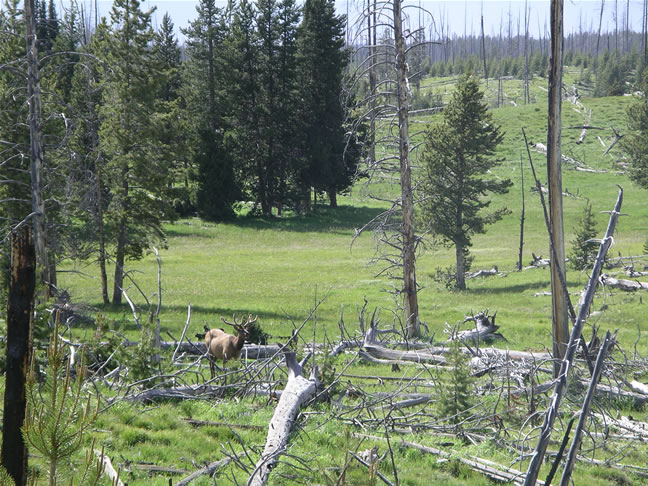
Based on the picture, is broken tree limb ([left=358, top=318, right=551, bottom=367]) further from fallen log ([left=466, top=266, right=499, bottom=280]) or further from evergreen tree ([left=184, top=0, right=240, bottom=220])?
evergreen tree ([left=184, top=0, right=240, bottom=220])

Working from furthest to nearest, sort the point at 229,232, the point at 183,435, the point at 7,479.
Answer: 1. the point at 229,232
2. the point at 183,435
3. the point at 7,479

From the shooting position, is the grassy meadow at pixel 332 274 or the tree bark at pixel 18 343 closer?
the tree bark at pixel 18 343

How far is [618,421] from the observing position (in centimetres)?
821

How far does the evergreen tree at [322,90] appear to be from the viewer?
51.7m

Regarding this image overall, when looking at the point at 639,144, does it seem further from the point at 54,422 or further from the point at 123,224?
the point at 54,422

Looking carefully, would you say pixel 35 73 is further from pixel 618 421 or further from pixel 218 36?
pixel 218 36

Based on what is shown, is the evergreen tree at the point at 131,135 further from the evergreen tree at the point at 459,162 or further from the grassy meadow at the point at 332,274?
the evergreen tree at the point at 459,162

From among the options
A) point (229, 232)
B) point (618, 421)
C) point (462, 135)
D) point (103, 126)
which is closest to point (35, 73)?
point (103, 126)

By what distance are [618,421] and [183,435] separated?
554 cm

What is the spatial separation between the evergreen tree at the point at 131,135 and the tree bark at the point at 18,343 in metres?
21.9

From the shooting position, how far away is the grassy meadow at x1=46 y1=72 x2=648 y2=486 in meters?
6.58

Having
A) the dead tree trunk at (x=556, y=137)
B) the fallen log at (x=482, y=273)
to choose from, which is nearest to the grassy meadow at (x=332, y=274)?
the dead tree trunk at (x=556, y=137)

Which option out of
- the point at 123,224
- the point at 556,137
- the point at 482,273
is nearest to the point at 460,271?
the point at 482,273

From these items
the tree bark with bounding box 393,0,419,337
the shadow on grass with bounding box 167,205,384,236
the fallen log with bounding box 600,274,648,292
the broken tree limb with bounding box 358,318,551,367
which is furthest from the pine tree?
the broken tree limb with bounding box 358,318,551,367
